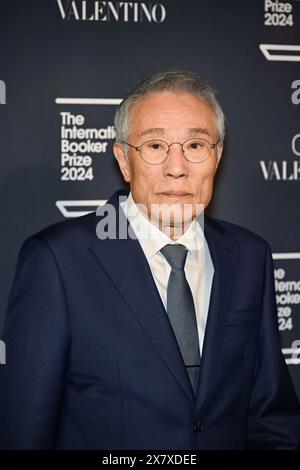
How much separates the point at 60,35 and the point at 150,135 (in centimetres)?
73

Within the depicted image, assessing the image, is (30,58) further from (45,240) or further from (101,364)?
(101,364)

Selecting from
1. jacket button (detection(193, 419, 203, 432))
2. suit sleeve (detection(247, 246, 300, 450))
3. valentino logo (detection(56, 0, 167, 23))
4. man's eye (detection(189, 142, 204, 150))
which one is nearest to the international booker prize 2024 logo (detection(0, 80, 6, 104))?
valentino logo (detection(56, 0, 167, 23))

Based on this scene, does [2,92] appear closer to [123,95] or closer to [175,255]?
[123,95]

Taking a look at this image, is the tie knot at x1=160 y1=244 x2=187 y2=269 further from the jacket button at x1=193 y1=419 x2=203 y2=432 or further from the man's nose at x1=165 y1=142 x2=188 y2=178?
the jacket button at x1=193 y1=419 x2=203 y2=432

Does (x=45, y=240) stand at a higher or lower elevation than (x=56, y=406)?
higher

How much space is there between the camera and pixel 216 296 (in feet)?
5.13

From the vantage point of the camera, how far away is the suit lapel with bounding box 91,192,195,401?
4.74ft

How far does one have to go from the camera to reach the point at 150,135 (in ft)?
4.96

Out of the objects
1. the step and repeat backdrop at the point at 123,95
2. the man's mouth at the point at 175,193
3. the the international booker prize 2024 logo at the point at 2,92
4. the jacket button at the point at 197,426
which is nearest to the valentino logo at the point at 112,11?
the step and repeat backdrop at the point at 123,95

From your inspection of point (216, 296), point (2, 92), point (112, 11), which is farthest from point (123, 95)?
point (216, 296)

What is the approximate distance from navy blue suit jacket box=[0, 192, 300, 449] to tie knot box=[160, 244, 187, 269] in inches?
3.0

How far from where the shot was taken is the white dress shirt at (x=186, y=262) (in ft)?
5.13

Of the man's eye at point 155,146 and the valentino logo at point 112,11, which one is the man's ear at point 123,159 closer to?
the man's eye at point 155,146
